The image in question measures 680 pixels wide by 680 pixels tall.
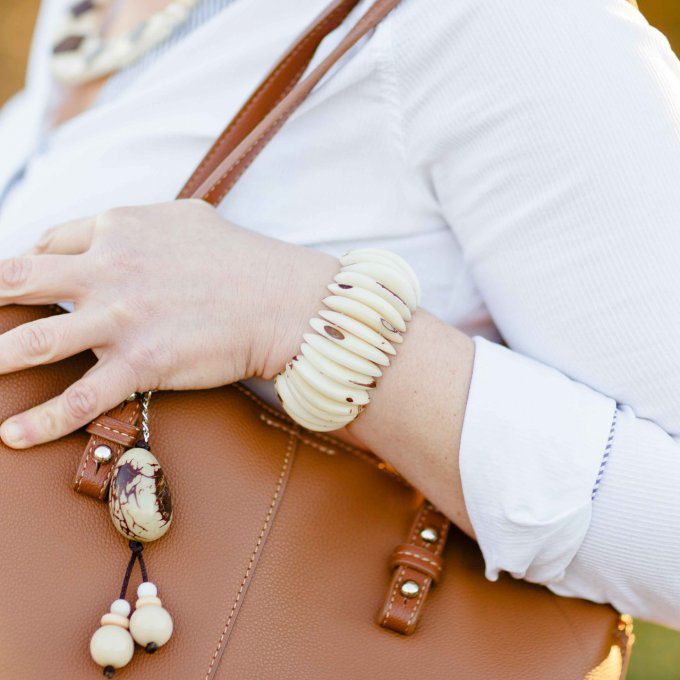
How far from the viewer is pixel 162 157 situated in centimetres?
111

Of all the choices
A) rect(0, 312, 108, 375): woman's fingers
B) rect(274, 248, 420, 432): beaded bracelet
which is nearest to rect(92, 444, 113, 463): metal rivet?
rect(0, 312, 108, 375): woman's fingers

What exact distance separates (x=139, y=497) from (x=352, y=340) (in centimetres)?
31

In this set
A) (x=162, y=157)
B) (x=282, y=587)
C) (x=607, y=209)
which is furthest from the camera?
(x=162, y=157)

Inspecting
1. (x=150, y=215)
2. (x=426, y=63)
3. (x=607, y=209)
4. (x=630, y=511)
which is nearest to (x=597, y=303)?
(x=607, y=209)

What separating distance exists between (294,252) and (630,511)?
525mm

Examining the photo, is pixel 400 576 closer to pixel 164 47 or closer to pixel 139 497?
pixel 139 497

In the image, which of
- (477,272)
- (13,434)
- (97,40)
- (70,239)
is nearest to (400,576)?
(477,272)

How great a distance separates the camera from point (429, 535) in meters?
1.06

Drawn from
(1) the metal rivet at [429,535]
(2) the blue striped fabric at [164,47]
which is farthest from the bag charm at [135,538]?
(2) the blue striped fabric at [164,47]

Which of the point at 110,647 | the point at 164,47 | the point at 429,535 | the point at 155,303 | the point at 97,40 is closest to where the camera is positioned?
the point at 110,647

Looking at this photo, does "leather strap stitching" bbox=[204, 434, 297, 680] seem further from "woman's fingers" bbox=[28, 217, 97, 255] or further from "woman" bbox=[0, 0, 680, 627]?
"woman's fingers" bbox=[28, 217, 97, 255]

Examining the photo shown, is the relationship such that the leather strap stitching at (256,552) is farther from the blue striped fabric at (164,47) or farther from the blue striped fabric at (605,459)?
the blue striped fabric at (164,47)

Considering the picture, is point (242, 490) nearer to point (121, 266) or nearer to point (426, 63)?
point (121, 266)

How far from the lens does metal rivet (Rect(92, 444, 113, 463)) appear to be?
919mm
